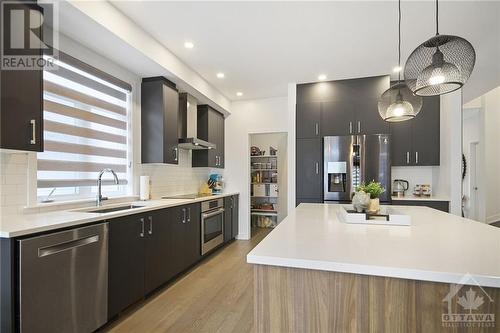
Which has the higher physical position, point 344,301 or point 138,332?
point 344,301

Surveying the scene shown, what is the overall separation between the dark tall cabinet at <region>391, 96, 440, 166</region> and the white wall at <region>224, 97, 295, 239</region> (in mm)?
1997

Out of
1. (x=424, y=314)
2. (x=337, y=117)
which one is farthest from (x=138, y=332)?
(x=337, y=117)

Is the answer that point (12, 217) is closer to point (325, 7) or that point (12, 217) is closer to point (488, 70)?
point (325, 7)

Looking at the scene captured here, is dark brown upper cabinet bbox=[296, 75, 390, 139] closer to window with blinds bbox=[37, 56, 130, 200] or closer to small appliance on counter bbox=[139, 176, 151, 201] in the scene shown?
small appliance on counter bbox=[139, 176, 151, 201]

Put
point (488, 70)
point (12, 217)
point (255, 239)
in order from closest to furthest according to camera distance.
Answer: point (12, 217) → point (488, 70) → point (255, 239)

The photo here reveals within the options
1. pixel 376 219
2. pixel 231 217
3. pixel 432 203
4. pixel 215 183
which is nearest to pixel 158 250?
pixel 376 219

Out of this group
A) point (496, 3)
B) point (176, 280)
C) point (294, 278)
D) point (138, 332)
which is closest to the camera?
point (294, 278)

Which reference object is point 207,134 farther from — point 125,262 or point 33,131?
point 33,131

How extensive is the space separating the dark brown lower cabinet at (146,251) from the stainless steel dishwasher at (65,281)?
119 millimetres

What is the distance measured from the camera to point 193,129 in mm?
3992

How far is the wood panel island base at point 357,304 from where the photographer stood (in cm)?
93

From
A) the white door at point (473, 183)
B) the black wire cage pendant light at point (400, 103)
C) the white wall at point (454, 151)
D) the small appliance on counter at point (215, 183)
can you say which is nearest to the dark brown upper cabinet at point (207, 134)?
the small appliance on counter at point (215, 183)

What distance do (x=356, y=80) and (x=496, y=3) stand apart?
6.11 feet

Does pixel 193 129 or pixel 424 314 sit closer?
pixel 424 314
